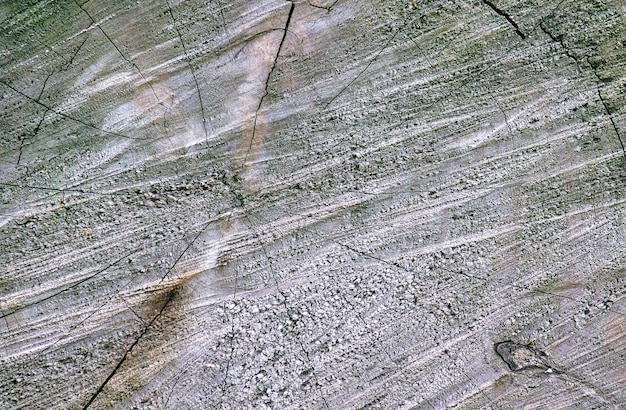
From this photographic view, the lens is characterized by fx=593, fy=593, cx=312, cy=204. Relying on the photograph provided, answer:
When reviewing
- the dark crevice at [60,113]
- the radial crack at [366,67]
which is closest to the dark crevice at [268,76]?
the radial crack at [366,67]

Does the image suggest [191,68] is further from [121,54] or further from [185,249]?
[185,249]

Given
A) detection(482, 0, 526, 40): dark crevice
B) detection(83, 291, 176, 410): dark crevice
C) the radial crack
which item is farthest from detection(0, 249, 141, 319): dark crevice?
detection(482, 0, 526, 40): dark crevice

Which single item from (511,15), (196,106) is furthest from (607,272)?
(196,106)

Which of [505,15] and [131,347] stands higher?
[505,15]

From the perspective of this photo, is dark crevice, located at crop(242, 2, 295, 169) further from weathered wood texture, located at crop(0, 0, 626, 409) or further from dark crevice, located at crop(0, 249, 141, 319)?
dark crevice, located at crop(0, 249, 141, 319)

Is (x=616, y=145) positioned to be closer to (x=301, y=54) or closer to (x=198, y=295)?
(x=301, y=54)

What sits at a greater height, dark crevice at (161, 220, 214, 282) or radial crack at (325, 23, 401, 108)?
radial crack at (325, 23, 401, 108)

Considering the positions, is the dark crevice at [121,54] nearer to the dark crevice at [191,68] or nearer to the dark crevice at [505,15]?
the dark crevice at [191,68]

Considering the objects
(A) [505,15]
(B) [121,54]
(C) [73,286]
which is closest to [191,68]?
(B) [121,54]
